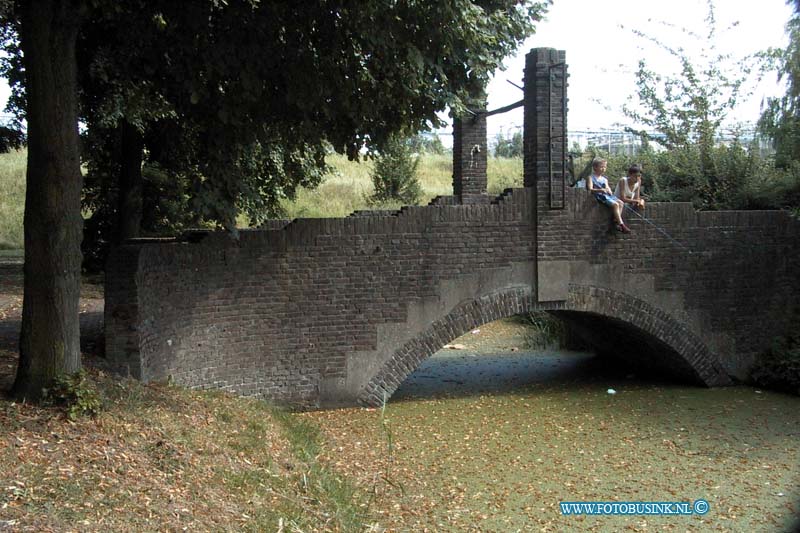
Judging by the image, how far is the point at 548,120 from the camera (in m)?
12.5

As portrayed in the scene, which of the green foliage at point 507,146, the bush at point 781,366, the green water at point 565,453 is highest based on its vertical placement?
the green foliage at point 507,146

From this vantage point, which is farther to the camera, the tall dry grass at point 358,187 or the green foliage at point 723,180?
the tall dry grass at point 358,187

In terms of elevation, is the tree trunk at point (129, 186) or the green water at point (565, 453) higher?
the tree trunk at point (129, 186)

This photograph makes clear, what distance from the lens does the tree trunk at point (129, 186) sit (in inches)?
571

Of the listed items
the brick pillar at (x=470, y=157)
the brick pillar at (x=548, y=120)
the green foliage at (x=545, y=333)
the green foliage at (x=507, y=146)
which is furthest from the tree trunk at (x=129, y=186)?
the green foliage at (x=507, y=146)

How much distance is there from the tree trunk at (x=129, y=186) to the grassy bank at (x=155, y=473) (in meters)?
6.26

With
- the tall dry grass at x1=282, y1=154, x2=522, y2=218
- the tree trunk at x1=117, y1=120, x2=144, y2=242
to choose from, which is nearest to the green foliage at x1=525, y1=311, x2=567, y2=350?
the tall dry grass at x1=282, y1=154, x2=522, y2=218

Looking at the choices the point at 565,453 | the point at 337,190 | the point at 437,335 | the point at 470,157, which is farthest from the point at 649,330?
the point at 337,190

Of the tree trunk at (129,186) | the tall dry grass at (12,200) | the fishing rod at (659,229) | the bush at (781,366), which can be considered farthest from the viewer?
the tall dry grass at (12,200)

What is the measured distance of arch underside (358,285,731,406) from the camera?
12.0 meters

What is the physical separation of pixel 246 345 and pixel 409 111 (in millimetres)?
3913

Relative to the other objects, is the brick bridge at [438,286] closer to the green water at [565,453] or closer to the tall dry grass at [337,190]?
the green water at [565,453]

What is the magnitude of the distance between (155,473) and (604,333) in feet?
34.8

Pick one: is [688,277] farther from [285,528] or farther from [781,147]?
[285,528]
